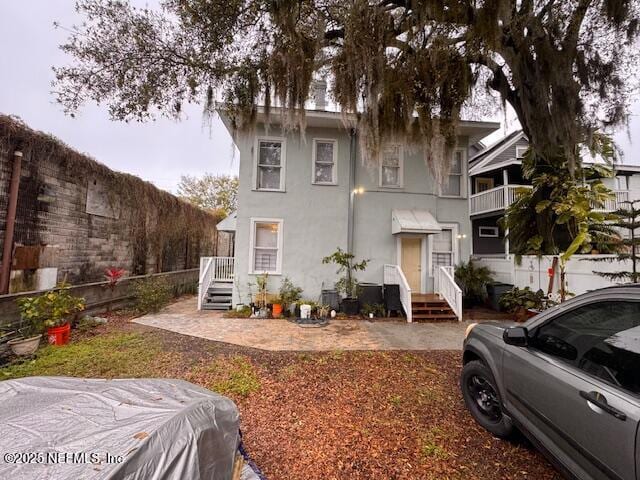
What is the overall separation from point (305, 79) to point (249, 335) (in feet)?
16.8

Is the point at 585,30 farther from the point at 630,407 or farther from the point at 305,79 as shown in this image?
the point at 630,407

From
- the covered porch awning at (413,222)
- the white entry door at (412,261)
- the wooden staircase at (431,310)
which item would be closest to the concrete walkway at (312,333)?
the wooden staircase at (431,310)

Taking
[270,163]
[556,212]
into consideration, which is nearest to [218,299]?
[270,163]

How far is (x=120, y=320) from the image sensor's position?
267 inches

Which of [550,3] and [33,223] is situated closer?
[550,3]

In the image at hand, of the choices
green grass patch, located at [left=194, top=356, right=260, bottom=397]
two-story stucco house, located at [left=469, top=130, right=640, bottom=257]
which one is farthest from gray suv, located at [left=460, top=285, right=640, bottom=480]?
two-story stucco house, located at [left=469, top=130, right=640, bottom=257]

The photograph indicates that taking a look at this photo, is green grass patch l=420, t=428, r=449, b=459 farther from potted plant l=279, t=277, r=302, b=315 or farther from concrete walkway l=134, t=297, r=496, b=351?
potted plant l=279, t=277, r=302, b=315

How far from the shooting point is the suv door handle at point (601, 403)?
1.44m

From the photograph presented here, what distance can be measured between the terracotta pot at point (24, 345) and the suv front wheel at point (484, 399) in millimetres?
6528

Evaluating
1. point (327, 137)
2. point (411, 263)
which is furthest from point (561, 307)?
point (327, 137)

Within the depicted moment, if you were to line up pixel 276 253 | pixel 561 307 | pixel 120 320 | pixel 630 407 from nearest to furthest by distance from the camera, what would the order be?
pixel 630 407, pixel 561 307, pixel 120 320, pixel 276 253

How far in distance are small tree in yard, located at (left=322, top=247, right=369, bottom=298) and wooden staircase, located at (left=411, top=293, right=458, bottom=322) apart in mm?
1739

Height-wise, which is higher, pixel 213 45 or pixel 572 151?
pixel 213 45

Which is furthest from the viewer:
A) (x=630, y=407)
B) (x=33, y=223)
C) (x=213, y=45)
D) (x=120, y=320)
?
(x=120, y=320)
